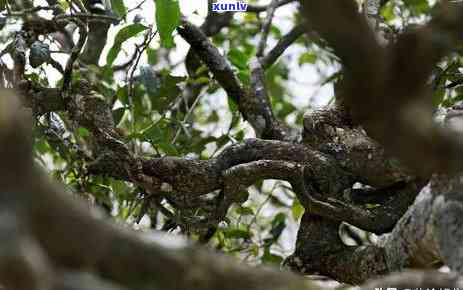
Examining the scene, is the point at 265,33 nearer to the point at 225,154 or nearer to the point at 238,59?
the point at 238,59

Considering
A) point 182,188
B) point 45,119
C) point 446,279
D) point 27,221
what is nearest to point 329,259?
point 182,188

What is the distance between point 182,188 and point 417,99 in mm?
761

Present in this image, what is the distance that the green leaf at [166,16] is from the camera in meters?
1.54

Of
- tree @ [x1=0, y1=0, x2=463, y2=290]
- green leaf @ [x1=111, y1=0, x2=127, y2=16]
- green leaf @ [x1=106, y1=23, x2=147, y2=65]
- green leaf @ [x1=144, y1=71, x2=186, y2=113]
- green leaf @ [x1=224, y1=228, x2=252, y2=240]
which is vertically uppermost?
green leaf @ [x1=111, y1=0, x2=127, y2=16]

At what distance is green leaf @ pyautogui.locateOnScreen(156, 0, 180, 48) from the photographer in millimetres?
1540

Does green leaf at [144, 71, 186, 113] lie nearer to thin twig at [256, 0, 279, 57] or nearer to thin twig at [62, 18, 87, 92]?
thin twig at [256, 0, 279, 57]

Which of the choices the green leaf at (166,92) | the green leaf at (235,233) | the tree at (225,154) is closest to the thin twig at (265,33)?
the tree at (225,154)

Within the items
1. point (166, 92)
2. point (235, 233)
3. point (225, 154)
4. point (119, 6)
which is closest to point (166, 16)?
point (119, 6)

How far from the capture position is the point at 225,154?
1471 millimetres

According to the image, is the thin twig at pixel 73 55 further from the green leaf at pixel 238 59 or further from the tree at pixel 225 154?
the green leaf at pixel 238 59

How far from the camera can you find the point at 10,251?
2.20ft

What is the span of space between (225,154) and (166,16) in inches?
11.8

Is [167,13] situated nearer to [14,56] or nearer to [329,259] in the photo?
[14,56]

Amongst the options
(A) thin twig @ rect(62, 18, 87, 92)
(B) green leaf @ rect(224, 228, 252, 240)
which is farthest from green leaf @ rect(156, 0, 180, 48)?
(B) green leaf @ rect(224, 228, 252, 240)
